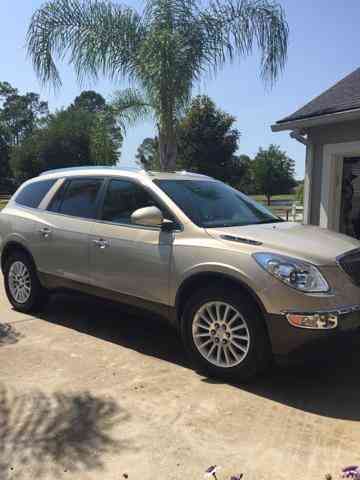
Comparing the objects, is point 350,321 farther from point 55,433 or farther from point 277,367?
point 55,433

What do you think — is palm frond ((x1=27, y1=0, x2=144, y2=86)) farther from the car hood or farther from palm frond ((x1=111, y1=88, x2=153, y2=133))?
the car hood

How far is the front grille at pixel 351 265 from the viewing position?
3.94 meters

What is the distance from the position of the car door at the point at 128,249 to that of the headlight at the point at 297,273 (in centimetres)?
101

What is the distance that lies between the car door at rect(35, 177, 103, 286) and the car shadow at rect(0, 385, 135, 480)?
1653 mm

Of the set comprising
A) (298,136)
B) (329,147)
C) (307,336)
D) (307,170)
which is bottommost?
(307,336)

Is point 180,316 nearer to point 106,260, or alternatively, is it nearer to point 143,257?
point 143,257

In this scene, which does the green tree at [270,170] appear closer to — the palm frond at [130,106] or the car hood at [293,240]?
the palm frond at [130,106]

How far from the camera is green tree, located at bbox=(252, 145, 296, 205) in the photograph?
144ft

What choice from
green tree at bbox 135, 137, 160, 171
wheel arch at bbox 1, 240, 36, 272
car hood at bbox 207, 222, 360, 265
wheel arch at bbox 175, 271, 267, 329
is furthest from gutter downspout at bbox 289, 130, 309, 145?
wheel arch at bbox 175, 271, 267, 329

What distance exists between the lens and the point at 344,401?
3.82 m

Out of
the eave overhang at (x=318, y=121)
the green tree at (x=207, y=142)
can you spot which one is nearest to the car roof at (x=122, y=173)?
the eave overhang at (x=318, y=121)

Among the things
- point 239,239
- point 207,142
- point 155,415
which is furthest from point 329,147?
point 207,142

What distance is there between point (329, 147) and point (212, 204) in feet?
13.9

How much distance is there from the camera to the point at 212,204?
16.2ft
